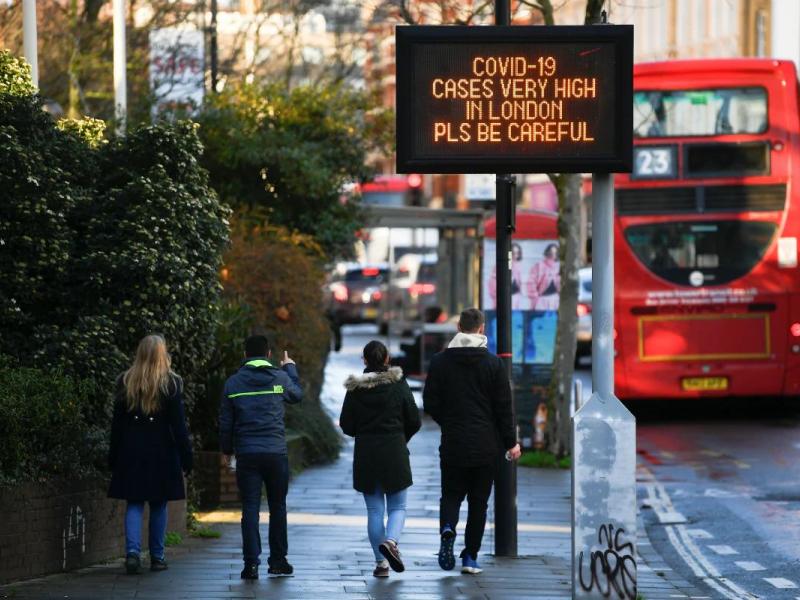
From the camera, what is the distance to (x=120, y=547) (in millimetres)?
12438

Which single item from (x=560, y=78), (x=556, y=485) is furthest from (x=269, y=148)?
(x=560, y=78)

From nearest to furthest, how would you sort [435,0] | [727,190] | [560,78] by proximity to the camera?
[560,78]
[727,190]
[435,0]

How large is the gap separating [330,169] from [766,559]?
15.3 metres

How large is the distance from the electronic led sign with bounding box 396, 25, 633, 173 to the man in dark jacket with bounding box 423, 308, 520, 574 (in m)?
1.92

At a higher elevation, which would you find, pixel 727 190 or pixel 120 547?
pixel 727 190

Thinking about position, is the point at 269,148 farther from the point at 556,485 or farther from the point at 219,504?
the point at 219,504

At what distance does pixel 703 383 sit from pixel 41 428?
1443 centimetres

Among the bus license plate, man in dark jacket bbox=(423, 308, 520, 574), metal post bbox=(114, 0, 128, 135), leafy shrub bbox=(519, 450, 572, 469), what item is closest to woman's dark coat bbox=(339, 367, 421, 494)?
man in dark jacket bbox=(423, 308, 520, 574)

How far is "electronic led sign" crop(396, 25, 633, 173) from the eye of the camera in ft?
33.4

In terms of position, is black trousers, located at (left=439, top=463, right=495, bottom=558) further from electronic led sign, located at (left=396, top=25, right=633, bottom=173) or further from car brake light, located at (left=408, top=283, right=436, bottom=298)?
car brake light, located at (left=408, top=283, right=436, bottom=298)

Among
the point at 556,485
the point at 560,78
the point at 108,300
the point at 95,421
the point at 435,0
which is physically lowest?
the point at 556,485

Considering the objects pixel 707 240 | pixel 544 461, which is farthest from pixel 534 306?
pixel 707 240

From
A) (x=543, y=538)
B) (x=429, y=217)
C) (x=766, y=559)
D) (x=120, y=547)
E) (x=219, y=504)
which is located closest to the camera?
(x=120, y=547)

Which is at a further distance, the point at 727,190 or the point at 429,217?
the point at 429,217
